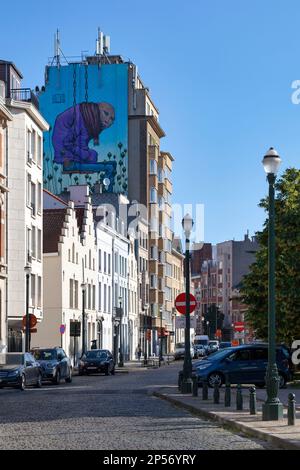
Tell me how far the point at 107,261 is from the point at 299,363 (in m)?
41.1

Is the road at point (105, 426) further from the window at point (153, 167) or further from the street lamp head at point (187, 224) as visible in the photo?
the window at point (153, 167)

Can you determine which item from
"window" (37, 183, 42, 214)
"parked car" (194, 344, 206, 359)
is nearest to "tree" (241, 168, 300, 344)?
"window" (37, 183, 42, 214)

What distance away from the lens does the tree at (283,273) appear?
A: 45.6m

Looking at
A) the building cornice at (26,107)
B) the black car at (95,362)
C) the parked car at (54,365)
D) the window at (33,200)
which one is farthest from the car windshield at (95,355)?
the building cornice at (26,107)

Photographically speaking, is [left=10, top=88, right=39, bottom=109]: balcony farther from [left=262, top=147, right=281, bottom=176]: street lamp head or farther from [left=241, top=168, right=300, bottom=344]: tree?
[left=262, top=147, right=281, bottom=176]: street lamp head

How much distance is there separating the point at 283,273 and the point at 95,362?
15.9 meters

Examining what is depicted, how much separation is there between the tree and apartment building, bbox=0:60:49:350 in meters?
15.3

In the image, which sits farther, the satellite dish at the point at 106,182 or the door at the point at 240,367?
the satellite dish at the point at 106,182

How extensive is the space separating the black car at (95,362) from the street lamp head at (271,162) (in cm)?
3741

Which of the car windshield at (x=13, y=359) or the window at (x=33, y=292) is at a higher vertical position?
the window at (x=33, y=292)

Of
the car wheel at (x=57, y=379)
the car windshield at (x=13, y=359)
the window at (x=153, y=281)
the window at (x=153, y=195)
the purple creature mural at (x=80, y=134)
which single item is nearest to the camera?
the car windshield at (x=13, y=359)

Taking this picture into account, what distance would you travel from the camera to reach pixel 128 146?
348ft

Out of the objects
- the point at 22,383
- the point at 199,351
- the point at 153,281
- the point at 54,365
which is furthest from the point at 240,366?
the point at 153,281

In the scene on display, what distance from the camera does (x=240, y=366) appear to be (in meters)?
40.7
